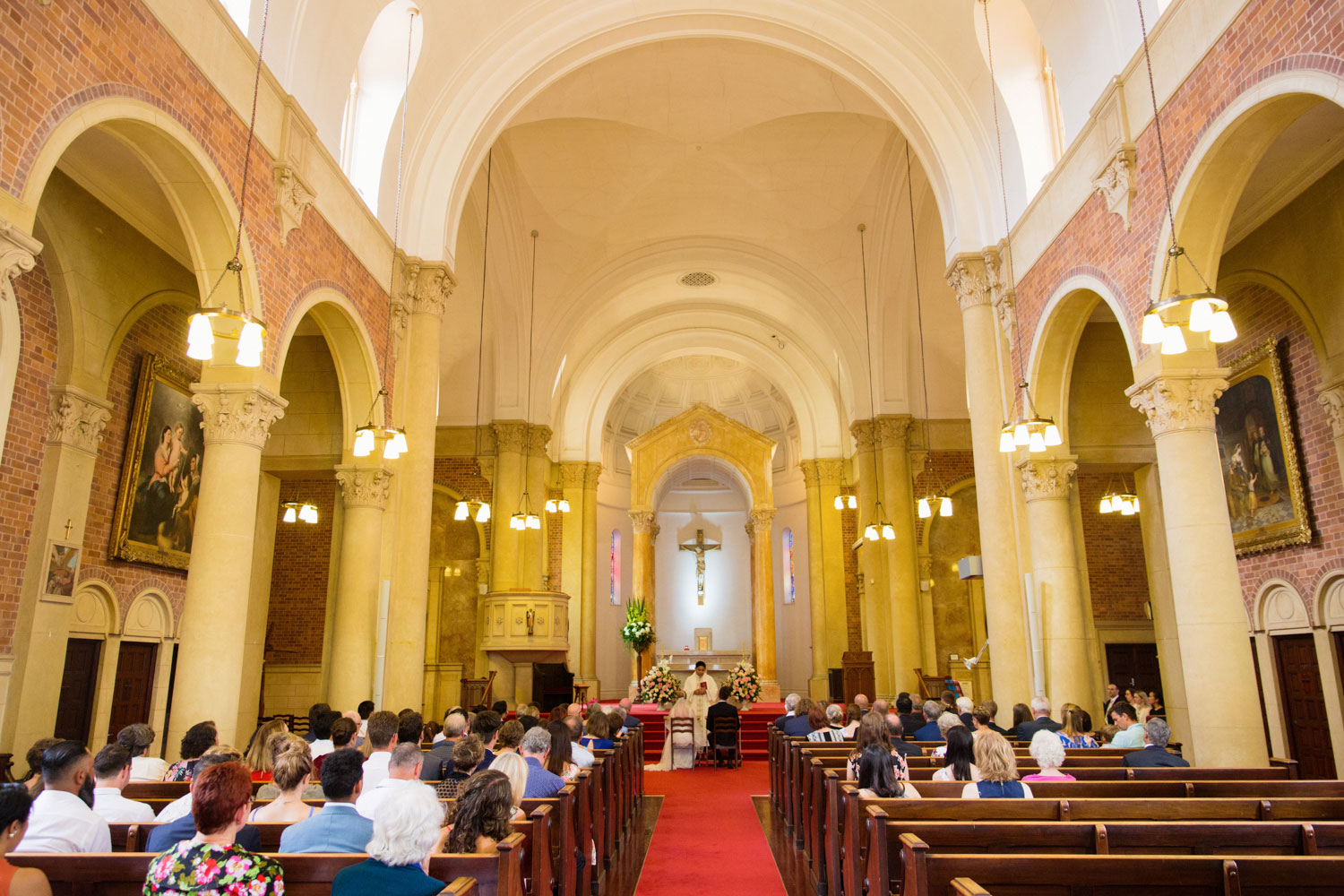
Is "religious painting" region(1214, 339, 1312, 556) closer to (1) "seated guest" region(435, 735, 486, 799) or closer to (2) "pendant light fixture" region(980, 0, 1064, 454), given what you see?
(2) "pendant light fixture" region(980, 0, 1064, 454)

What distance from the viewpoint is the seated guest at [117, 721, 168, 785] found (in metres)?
5.52

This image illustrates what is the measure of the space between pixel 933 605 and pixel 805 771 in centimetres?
1393

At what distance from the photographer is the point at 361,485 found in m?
10.9

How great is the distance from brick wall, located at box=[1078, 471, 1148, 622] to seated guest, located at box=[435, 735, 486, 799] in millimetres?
14319

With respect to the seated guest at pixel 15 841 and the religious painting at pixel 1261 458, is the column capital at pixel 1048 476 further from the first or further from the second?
the seated guest at pixel 15 841

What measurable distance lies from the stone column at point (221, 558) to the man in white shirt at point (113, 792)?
296cm

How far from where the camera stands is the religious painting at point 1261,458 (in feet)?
34.0

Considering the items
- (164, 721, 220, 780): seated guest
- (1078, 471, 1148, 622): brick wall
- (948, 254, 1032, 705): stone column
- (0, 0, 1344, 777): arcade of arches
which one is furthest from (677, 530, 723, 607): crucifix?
(164, 721, 220, 780): seated guest

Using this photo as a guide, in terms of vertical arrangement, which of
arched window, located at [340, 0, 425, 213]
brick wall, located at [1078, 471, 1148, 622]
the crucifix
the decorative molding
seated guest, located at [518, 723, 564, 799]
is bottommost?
seated guest, located at [518, 723, 564, 799]

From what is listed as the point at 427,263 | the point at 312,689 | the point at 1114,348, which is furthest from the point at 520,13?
the point at 312,689

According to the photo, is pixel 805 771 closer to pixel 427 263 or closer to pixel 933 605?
pixel 427 263

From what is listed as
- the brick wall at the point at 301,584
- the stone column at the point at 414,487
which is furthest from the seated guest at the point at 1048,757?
the brick wall at the point at 301,584

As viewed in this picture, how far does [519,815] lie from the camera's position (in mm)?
4484

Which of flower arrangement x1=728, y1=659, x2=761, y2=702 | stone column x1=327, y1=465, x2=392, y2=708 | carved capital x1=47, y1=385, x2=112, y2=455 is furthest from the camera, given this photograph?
flower arrangement x1=728, y1=659, x2=761, y2=702
